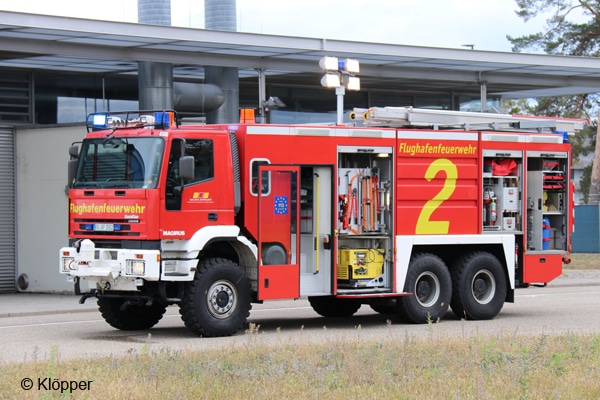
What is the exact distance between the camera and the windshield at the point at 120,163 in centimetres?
1548

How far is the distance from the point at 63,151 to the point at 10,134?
1.74 meters

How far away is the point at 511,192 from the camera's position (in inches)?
742

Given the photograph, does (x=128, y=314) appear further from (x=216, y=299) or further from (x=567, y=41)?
(x=567, y=41)

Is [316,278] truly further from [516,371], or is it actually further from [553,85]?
[553,85]

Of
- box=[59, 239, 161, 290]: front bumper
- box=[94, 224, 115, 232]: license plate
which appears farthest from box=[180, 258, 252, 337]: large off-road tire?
box=[94, 224, 115, 232]: license plate

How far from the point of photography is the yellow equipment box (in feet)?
56.0

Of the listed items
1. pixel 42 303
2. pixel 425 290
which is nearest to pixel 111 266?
pixel 425 290

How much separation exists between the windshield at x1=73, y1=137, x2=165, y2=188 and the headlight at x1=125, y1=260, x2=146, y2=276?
1.04 meters

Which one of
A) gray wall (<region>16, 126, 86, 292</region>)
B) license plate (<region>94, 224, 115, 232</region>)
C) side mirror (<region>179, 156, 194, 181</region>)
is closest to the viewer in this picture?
side mirror (<region>179, 156, 194, 181</region>)

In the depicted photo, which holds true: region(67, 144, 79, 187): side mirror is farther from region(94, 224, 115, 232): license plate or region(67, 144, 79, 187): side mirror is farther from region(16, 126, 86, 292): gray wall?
region(16, 126, 86, 292): gray wall

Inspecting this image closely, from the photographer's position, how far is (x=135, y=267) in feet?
50.0

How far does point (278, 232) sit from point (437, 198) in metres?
3.05

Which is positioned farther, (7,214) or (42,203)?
(7,214)

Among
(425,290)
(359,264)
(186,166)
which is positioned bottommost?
(425,290)
